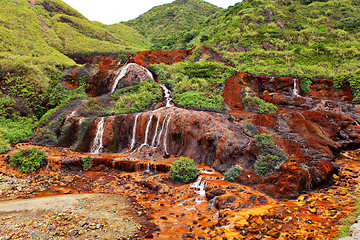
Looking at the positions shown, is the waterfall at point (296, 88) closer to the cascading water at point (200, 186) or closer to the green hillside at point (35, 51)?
the cascading water at point (200, 186)

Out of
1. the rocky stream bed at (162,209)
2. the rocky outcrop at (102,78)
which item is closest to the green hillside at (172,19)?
the rocky outcrop at (102,78)

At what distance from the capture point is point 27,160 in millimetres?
11570

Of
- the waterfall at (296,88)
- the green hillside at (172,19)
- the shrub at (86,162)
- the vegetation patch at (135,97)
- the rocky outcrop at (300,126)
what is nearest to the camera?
the rocky outcrop at (300,126)

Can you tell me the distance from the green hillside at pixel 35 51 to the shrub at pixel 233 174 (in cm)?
1455

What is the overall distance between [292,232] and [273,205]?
1731mm

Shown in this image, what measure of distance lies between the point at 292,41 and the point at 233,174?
30314 mm

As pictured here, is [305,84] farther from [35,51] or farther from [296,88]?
[35,51]

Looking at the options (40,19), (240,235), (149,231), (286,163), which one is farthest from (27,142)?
(40,19)

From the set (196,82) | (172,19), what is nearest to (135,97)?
(196,82)

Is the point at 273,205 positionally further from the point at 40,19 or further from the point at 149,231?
the point at 40,19

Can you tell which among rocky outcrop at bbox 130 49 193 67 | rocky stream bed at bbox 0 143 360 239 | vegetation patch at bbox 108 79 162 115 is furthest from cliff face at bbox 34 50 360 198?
rocky outcrop at bbox 130 49 193 67

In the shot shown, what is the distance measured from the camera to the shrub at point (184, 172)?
10.2 meters

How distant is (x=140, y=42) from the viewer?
197 feet

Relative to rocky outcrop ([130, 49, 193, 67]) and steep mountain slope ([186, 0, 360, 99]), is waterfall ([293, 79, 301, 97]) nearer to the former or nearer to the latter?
steep mountain slope ([186, 0, 360, 99])
